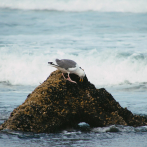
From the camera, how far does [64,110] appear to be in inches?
205

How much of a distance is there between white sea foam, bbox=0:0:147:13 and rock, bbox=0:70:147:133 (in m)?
26.6

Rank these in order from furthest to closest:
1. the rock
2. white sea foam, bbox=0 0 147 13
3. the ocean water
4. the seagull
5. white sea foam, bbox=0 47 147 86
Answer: white sea foam, bbox=0 0 147 13
white sea foam, bbox=0 47 147 86
the seagull
the ocean water
the rock

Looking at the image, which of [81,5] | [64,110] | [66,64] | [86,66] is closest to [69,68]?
[66,64]

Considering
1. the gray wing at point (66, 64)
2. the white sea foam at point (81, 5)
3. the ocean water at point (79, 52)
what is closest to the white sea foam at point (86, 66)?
the ocean water at point (79, 52)

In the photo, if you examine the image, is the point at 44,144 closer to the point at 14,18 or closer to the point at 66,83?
the point at 66,83

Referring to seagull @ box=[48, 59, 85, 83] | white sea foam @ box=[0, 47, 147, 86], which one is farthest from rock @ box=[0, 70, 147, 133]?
white sea foam @ box=[0, 47, 147, 86]

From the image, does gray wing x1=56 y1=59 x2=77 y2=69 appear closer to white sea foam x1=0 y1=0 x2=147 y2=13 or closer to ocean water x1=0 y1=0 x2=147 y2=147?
ocean water x1=0 y1=0 x2=147 y2=147

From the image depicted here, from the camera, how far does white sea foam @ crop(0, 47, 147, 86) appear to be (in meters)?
12.7

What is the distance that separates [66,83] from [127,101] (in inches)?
128

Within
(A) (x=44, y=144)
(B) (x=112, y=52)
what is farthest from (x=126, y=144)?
(B) (x=112, y=52)

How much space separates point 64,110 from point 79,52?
39.2 feet

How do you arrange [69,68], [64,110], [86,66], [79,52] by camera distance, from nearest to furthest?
[64,110] → [69,68] → [86,66] → [79,52]

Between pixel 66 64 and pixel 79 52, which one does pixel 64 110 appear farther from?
pixel 79 52

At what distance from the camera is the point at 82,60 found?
15758mm
